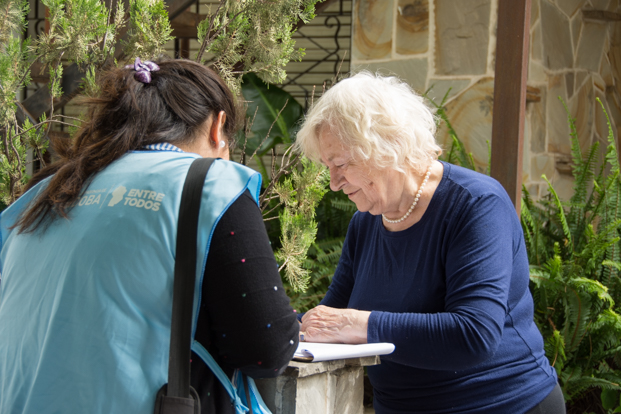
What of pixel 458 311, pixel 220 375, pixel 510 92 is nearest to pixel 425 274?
pixel 458 311

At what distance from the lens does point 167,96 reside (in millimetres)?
1213

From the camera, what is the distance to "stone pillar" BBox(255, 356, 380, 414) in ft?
4.33

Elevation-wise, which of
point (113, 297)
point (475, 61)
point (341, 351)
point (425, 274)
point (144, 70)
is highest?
point (475, 61)

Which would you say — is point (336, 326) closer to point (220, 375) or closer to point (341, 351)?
point (341, 351)

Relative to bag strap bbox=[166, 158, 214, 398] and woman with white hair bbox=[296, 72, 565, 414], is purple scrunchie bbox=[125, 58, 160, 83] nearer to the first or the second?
bag strap bbox=[166, 158, 214, 398]

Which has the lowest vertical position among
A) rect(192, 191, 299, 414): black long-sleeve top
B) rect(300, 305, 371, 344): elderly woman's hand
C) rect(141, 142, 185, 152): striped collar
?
rect(300, 305, 371, 344): elderly woman's hand

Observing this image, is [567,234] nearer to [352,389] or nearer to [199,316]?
[352,389]

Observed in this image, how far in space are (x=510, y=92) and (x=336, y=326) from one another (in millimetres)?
1823

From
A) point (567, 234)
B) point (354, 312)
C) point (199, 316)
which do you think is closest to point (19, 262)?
point (199, 316)

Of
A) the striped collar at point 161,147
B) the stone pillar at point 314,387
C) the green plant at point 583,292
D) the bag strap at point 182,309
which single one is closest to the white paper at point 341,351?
the stone pillar at point 314,387

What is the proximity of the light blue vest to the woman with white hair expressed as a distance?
662 millimetres

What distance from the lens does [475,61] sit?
4.27 metres

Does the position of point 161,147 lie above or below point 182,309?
above

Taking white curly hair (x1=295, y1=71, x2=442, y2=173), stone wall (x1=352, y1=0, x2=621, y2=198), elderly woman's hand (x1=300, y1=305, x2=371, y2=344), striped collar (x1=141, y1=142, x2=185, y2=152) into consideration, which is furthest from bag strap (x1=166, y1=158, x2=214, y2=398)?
stone wall (x1=352, y1=0, x2=621, y2=198)
